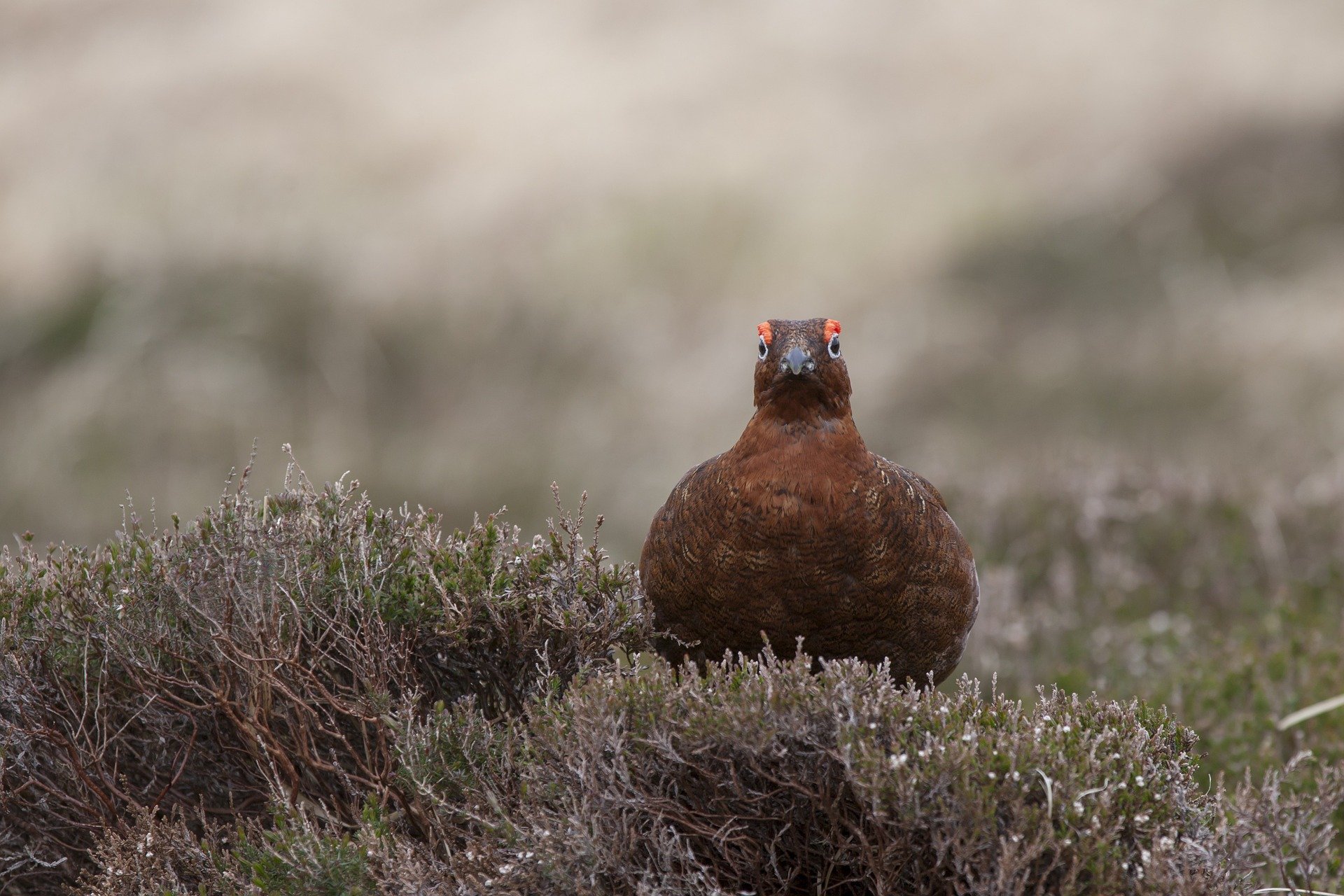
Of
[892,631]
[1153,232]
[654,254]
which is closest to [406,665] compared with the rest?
[892,631]

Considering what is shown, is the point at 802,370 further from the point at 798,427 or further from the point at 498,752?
the point at 498,752

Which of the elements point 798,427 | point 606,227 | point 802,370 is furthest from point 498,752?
point 606,227

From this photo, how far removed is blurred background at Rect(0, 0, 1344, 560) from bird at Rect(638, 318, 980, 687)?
32.2ft

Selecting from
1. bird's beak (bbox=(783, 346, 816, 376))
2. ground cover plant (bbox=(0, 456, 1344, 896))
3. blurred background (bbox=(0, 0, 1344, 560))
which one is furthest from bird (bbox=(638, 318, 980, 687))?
blurred background (bbox=(0, 0, 1344, 560))

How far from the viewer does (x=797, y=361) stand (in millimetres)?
3746

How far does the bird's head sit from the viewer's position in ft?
12.4

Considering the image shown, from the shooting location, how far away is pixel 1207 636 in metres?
7.14

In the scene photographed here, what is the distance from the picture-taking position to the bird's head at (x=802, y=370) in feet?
Answer: 12.4

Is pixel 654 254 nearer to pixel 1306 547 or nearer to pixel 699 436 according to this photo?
pixel 699 436

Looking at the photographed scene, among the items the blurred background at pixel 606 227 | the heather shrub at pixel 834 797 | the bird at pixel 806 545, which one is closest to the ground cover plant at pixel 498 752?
the heather shrub at pixel 834 797

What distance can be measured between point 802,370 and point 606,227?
13.4 m

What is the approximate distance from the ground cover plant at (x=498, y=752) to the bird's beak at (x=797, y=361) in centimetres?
88

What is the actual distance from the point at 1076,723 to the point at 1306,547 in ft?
18.9

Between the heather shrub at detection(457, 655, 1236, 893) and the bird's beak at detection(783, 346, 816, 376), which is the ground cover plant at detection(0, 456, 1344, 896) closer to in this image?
the heather shrub at detection(457, 655, 1236, 893)
